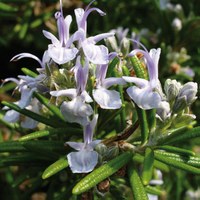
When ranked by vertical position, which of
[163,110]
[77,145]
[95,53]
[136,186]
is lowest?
[136,186]

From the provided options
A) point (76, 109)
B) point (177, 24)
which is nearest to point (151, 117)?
point (76, 109)

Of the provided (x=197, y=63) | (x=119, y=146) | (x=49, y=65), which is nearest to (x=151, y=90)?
(x=119, y=146)

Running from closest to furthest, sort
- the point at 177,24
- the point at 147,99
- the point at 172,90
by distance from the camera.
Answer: the point at 147,99, the point at 172,90, the point at 177,24

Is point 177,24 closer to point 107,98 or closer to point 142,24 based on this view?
point 142,24

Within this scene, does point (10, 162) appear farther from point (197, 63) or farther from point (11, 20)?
point (11, 20)

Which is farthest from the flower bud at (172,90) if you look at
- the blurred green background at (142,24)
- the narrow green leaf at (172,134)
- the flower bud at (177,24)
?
the flower bud at (177,24)

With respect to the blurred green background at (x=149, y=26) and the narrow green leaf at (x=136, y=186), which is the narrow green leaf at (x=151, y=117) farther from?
the blurred green background at (x=149, y=26)
